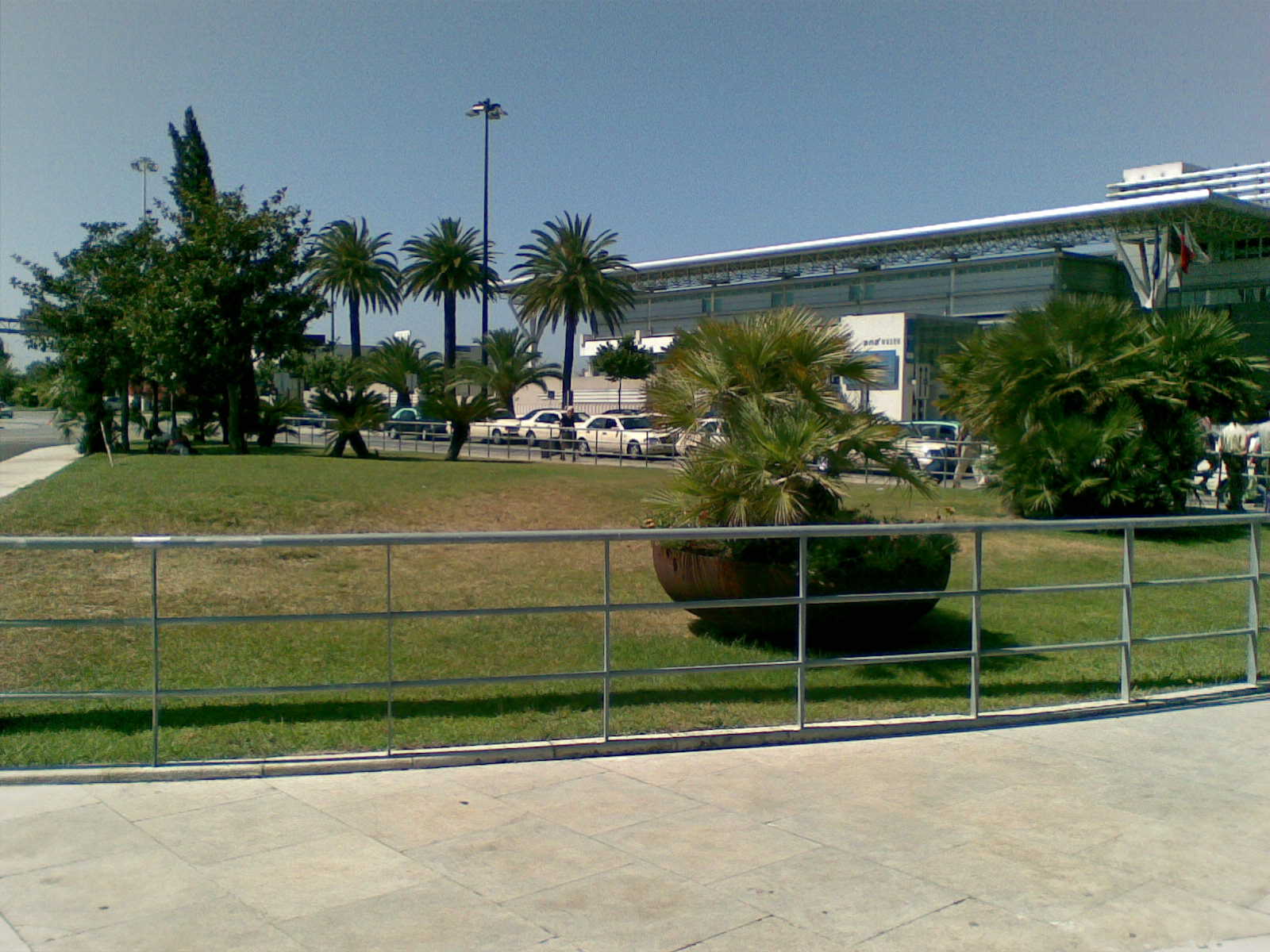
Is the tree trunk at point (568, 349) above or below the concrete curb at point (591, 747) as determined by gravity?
above

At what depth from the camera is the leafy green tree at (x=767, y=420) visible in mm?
9992

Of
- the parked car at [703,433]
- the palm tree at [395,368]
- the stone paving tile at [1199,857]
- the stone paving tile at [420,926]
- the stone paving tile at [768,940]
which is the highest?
the palm tree at [395,368]

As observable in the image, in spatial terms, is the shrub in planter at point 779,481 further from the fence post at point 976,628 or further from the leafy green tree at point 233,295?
the leafy green tree at point 233,295

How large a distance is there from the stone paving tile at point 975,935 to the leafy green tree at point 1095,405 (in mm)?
13822

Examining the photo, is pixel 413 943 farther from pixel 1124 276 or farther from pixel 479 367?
pixel 1124 276

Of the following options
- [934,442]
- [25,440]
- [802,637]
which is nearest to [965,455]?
[934,442]

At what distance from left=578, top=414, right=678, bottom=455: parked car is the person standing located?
50.3ft

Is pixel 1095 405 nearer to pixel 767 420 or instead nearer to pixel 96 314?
pixel 767 420

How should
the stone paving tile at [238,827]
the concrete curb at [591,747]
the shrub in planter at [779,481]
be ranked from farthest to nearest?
1. the shrub in planter at [779,481]
2. the concrete curb at [591,747]
3. the stone paving tile at [238,827]

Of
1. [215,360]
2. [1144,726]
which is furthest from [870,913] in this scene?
[215,360]

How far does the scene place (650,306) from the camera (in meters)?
87.5

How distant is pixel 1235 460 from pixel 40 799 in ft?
65.1

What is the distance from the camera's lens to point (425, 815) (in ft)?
19.1

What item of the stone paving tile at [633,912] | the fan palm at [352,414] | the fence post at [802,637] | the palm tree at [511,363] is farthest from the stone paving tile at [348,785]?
the palm tree at [511,363]
